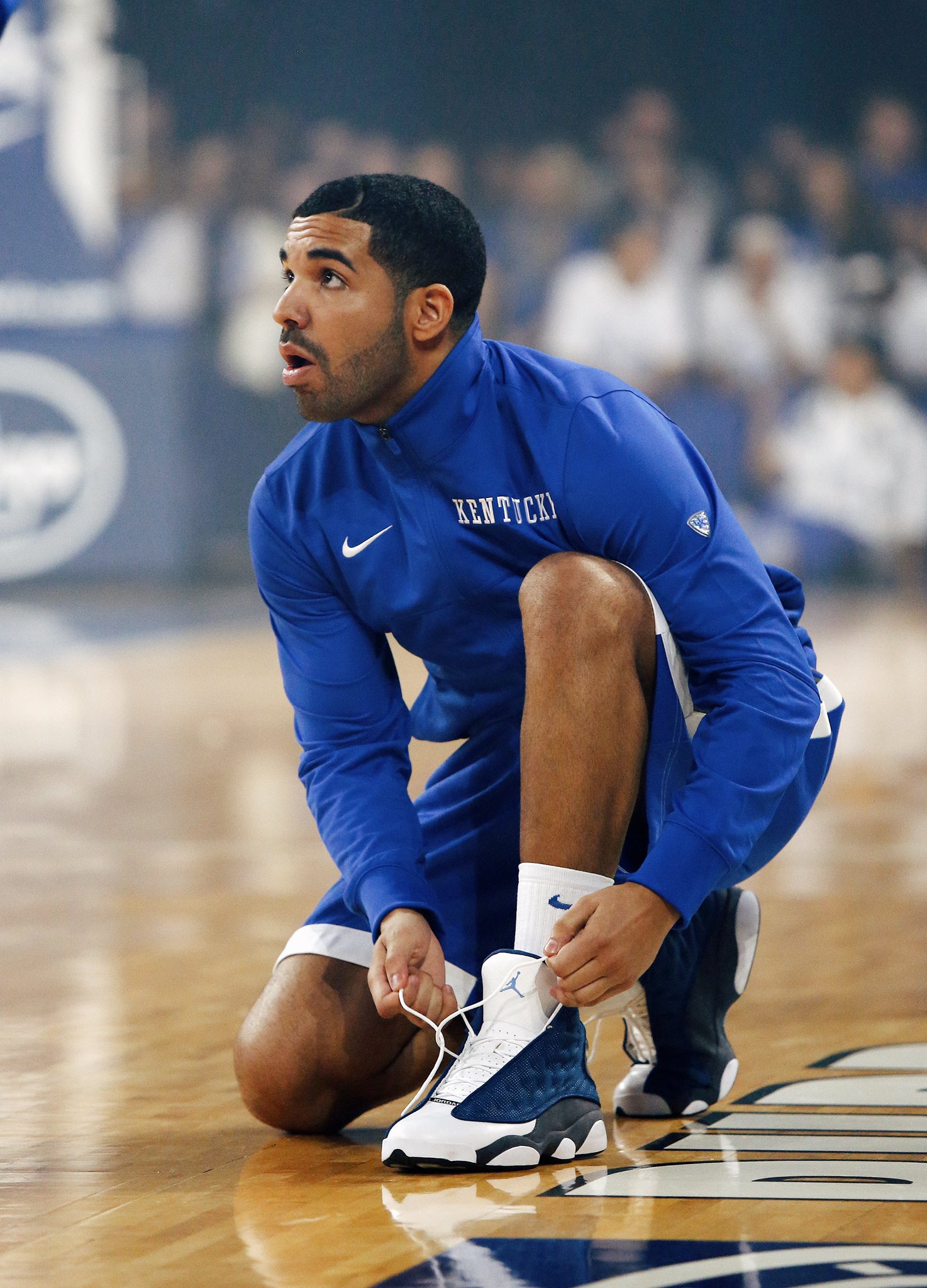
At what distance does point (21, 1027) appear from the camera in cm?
231

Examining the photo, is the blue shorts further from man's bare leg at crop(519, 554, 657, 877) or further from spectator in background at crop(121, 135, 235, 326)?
spectator in background at crop(121, 135, 235, 326)

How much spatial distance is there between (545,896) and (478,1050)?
0.48ft

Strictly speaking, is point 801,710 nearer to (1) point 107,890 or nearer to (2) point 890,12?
(1) point 107,890

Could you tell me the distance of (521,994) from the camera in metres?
1.68

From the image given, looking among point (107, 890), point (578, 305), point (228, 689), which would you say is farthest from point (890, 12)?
point (107, 890)

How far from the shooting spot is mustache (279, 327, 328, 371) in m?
1.81

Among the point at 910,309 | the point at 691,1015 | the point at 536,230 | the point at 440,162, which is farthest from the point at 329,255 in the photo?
the point at 910,309

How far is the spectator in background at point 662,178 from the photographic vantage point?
11734mm

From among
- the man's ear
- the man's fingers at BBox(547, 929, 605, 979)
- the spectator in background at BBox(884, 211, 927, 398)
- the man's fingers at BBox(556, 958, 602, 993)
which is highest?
the spectator in background at BBox(884, 211, 927, 398)

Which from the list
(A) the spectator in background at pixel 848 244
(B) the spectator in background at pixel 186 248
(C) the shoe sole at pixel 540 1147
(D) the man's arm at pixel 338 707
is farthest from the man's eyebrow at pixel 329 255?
(A) the spectator in background at pixel 848 244

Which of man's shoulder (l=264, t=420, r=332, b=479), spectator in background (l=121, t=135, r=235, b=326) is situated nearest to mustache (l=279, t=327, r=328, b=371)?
man's shoulder (l=264, t=420, r=332, b=479)

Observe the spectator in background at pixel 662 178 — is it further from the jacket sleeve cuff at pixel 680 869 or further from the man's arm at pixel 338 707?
the jacket sleeve cuff at pixel 680 869

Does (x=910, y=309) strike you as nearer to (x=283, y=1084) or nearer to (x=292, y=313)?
(x=292, y=313)

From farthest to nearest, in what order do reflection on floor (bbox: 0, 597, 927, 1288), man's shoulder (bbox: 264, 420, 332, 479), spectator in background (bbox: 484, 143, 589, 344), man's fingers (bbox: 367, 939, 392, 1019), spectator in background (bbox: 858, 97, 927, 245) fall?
spectator in background (bbox: 858, 97, 927, 245) < spectator in background (bbox: 484, 143, 589, 344) < man's shoulder (bbox: 264, 420, 332, 479) < man's fingers (bbox: 367, 939, 392, 1019) < reflection on floor (bbox: 0, 597, 927, 1288)
